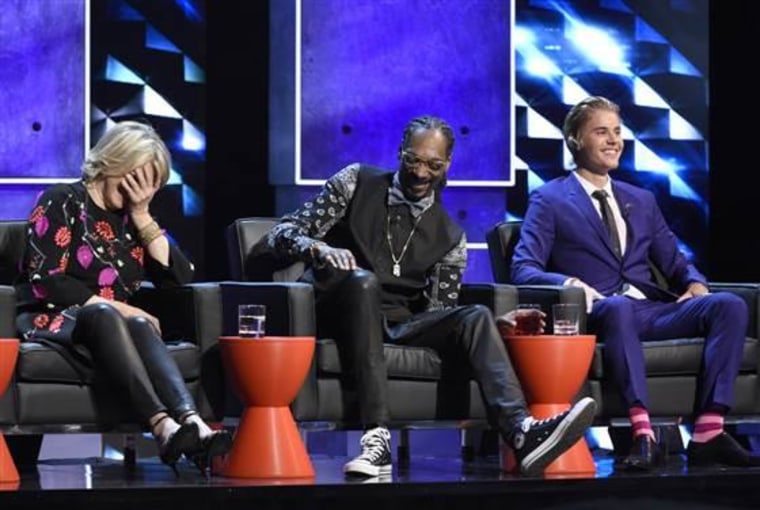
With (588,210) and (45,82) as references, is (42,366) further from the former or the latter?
(588,210)

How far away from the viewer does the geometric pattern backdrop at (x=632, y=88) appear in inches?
270

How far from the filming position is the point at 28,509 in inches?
166

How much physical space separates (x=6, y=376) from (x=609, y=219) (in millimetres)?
2252

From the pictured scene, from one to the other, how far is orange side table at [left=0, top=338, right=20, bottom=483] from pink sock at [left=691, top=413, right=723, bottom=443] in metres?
2.13

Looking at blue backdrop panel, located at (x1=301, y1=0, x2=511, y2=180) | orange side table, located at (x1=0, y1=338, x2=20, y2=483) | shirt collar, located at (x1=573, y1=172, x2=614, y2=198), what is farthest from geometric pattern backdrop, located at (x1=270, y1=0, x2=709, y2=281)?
orange side table, located at (x1=0, y1=338, x2=20, y2=483)

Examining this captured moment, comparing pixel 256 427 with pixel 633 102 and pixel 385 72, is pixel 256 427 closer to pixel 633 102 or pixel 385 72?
pixel 385 72

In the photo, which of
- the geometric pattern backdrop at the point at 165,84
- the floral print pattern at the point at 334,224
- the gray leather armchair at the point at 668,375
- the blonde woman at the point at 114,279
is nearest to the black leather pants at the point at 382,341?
the floral print pattern at the point at 334,224

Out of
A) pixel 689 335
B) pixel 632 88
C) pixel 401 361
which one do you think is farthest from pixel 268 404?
pixel 632 88

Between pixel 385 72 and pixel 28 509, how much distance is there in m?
2.86

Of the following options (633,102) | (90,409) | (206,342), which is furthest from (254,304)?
(633,102)

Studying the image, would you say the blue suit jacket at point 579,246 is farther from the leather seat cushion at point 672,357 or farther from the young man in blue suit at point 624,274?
the leather seat cushion at point 672,357

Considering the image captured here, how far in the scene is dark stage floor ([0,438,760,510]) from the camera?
4.29 m

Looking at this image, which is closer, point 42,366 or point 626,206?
point 42,366

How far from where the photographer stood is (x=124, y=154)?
492 cm
